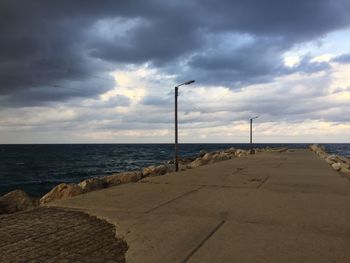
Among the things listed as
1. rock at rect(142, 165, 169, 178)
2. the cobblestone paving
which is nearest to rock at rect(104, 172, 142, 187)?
rock at rect(142, 165, 169, 178)

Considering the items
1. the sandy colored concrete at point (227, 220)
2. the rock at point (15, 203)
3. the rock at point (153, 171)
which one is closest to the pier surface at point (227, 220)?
the sandy colored concrete at point (227, 220)

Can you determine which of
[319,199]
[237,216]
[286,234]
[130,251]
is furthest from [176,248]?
[319,199]

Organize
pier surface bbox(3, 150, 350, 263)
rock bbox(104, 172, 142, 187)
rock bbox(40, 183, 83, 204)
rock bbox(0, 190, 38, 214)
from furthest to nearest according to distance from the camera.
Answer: rock bbox(104, 172, 142, 187), rock bbox(40, 183, 83, 204), rock bbox(0, 190, 38, 214), pier surface bbox(3, 150, 350, 263)

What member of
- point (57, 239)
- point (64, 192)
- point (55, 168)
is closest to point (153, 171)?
point (64, 192)

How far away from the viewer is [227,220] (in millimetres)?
7867

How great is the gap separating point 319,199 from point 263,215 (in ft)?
10.4

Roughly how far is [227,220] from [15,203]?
7581mm

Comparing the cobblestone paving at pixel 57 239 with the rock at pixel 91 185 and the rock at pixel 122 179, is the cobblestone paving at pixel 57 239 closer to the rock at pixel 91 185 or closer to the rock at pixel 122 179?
the rock at pixel 91 185

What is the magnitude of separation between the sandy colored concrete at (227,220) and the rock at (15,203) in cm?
267

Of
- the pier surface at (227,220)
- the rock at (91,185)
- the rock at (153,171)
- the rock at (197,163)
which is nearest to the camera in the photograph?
the pier surface at (227,220)

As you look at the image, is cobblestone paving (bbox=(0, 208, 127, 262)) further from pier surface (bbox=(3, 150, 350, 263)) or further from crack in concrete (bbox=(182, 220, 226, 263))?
crack in concrete (bbox=(182, 220, 226, 263))

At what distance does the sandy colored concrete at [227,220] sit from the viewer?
18.7 feet

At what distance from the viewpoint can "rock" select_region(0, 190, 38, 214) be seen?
12147 millimetres

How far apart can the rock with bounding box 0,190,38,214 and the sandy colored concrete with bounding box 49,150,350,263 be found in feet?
8.75
